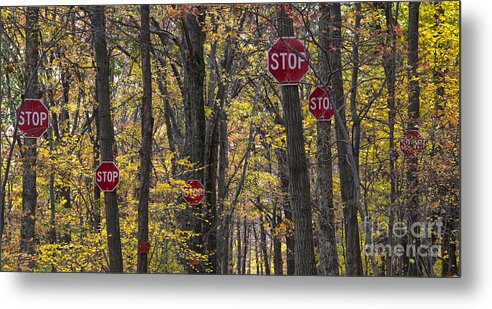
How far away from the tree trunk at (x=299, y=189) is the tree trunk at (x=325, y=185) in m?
0.11

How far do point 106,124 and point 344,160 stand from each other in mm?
2032

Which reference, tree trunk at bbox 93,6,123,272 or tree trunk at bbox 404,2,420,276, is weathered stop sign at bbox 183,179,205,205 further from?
tree trunk at bbox 404,2,420,276

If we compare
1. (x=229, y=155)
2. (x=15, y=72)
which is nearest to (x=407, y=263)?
(x=229, y=155)

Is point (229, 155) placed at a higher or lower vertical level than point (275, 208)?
higher

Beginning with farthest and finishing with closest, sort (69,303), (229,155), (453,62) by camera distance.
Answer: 1. (229,155)
2. (69,303)
3. (453,62)

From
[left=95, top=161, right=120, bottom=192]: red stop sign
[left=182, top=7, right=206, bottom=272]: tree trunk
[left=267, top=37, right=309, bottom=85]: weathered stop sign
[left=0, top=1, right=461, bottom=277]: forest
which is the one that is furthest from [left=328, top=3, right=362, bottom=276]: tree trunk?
[left=95, top=161, right=120, bottom=192]: red stop sign

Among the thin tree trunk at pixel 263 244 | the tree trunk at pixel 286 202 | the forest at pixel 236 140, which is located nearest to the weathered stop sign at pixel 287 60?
the forest at pixel 236 140

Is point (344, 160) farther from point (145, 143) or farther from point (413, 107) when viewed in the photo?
point (145, 143)

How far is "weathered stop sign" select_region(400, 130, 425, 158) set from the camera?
574 cm

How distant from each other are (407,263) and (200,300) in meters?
1.62

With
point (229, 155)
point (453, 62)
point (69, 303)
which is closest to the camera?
point (453, 62)

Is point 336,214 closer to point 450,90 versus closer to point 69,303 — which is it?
point 450,90


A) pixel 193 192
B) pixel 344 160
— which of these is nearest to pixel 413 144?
pixel 344 160

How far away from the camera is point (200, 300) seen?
583cm
